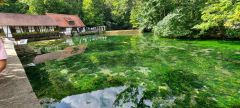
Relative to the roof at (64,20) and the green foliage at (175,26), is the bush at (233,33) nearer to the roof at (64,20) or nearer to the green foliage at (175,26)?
the green foliage at (175,26)

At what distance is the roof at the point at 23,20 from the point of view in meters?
38.4

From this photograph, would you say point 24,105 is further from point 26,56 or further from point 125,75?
point 26,56

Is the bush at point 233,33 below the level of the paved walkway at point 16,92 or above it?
above

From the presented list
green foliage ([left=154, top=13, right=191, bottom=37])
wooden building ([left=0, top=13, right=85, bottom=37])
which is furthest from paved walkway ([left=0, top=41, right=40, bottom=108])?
wooden building ([left=0, top=13, right=85, bottom=37])

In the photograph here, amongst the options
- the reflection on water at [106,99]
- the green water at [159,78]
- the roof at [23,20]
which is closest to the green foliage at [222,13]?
the green water at [159,78]

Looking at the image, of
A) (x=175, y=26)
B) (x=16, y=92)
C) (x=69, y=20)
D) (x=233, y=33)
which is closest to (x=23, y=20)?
(x=69, y=20)

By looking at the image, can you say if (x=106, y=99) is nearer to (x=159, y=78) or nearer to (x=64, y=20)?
(x=159, y=78)

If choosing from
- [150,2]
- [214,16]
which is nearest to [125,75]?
[214,16]

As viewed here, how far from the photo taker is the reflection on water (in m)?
8.04

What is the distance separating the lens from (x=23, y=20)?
40.9 metres

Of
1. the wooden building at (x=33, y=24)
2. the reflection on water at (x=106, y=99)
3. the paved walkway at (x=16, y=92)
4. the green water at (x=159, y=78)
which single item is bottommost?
the reflection on water at (x=106, y=99)

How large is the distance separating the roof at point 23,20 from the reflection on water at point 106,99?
33.1 metres

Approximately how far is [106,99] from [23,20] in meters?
36.5

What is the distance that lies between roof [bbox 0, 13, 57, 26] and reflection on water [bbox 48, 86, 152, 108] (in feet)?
109
